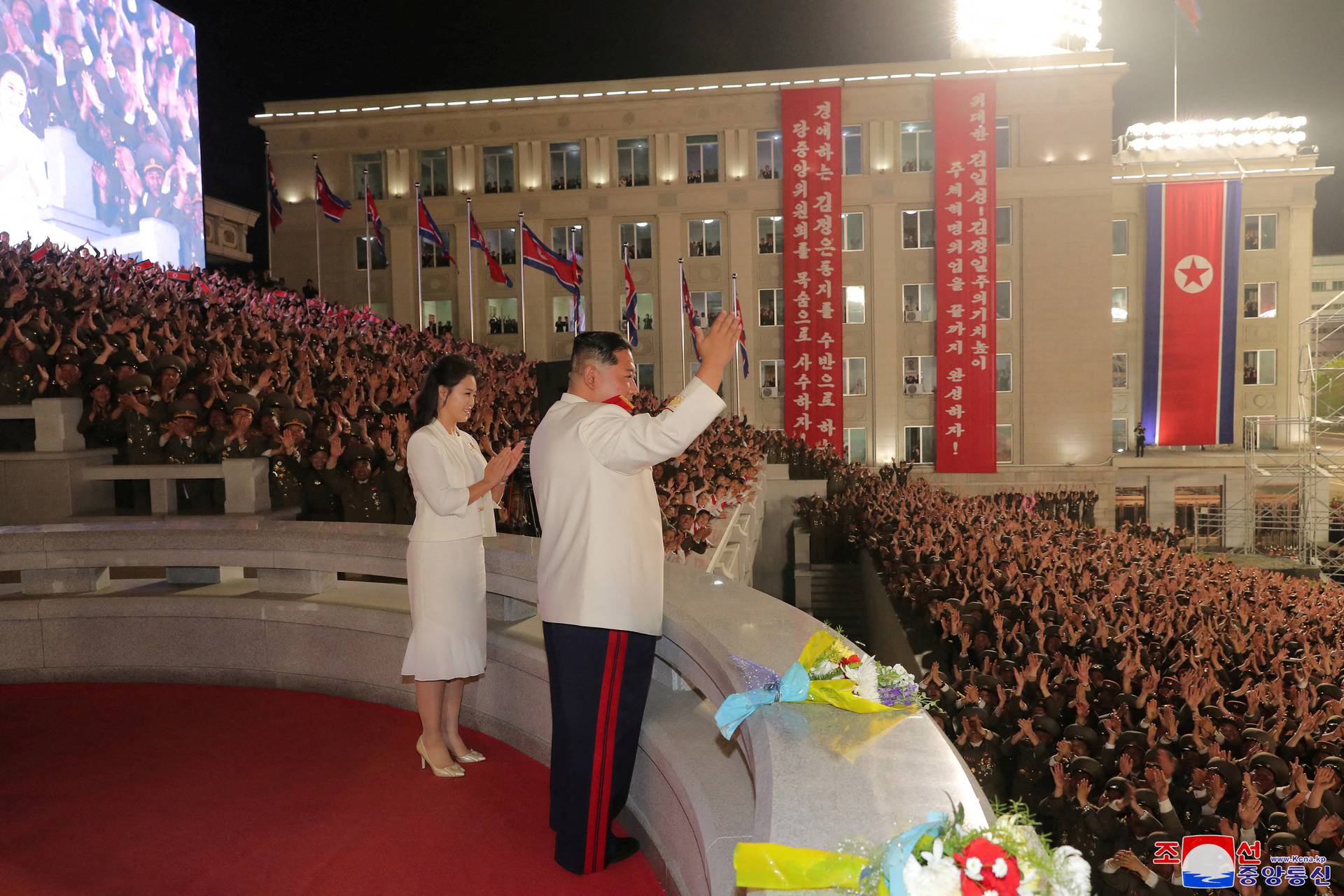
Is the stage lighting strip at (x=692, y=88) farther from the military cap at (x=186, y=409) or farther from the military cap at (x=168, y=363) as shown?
the military cap at (x=186, y=409)

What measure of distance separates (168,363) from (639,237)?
26.3 m

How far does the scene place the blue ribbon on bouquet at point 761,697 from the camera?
247 cm

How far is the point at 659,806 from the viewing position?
3268 millimetres

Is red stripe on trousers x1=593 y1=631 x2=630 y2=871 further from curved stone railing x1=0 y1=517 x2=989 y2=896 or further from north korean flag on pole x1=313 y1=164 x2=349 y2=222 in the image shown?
north korean flag on pole x1=313 y1=164 x2=349 y2=222

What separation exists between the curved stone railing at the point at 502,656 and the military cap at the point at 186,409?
45.8 inches

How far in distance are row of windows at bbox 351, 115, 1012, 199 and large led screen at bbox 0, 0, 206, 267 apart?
14.7 metres

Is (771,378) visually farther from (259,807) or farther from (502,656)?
(259,807)

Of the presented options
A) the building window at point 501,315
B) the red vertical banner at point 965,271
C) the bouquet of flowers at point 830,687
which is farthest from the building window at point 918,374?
the bouquet of flowers at point 830,687

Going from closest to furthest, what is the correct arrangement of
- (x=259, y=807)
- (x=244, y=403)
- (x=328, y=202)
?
(x=259, y=807), (x=244, y=403), (x=328, y=202)

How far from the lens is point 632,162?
3259cm

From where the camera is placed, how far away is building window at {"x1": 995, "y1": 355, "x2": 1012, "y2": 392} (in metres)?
31.7

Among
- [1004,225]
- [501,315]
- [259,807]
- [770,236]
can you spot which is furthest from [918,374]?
[259,807]

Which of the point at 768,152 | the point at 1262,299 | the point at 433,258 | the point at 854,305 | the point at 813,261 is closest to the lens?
the point at 813,261

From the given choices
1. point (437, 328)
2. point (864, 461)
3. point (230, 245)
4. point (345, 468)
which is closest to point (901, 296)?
point (864, 461)
